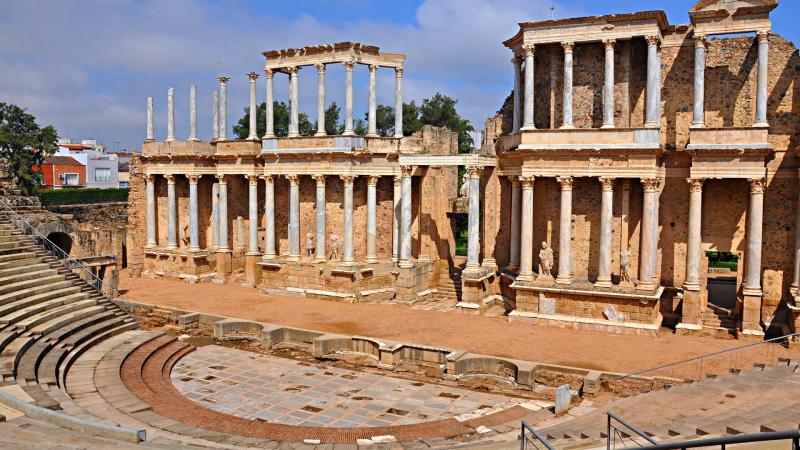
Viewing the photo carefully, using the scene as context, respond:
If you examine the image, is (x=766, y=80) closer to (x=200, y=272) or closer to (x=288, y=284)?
(x=288, y=284)

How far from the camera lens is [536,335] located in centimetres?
2275

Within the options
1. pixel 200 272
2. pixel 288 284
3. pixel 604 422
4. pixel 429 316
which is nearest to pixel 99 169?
pixel 200 272

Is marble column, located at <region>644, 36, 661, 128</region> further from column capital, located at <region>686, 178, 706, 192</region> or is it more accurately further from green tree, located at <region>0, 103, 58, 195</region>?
green tree, located at <region>0, 103, 58, 195</region>

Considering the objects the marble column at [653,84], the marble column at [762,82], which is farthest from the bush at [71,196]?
the marble column at [762,82]

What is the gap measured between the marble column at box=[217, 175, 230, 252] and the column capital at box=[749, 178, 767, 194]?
23.7 metres

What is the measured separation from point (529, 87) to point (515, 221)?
549 cm

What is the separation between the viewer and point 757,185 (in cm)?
2202

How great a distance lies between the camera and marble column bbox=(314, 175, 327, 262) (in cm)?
3027

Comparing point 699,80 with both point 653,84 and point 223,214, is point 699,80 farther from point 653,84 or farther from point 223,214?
point 223,214

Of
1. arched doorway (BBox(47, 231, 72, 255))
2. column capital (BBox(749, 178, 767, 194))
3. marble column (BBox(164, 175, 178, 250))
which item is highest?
column capital (BBox(749, 178, 767, 194))

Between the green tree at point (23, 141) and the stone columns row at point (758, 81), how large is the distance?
4622 centimetres

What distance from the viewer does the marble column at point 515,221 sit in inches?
1066

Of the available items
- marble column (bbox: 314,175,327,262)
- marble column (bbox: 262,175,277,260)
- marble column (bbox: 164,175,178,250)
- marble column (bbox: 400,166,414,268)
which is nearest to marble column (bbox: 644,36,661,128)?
marble column (bbox: 400,166,414,268)

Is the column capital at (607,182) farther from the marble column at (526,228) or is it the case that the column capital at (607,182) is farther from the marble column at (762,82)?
the marble column at (762,82)
